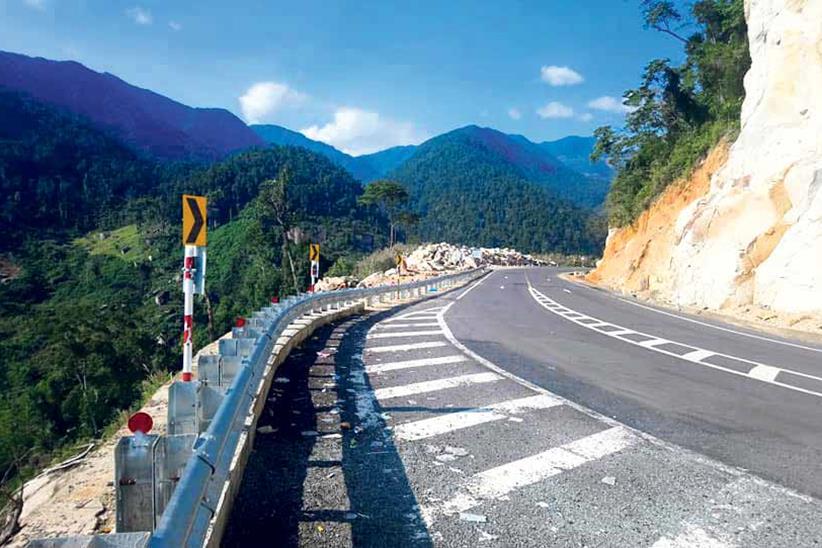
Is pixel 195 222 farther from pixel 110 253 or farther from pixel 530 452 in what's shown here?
pixel 110 253

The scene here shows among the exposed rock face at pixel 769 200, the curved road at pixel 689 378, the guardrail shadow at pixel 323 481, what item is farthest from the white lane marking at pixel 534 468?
the exposed rock face at pixel 769 200

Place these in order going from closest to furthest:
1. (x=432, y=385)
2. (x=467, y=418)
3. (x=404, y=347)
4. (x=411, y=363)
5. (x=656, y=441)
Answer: (x=656, y=441)
(x=467, y=418)
(x=432, y=385)
(x=411, y=363)
(x=404, y=347)

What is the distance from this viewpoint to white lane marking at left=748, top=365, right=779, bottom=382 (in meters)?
8.68

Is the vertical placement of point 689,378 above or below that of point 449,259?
below

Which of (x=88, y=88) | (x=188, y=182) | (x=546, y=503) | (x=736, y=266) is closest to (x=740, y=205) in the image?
(x=736, y=266)

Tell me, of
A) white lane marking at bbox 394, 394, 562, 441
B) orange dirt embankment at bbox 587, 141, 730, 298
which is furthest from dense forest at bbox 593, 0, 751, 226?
white lane marking at bbox 394, 394, 562, 441

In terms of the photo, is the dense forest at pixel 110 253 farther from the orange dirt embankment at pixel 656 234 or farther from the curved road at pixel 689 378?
the orange dirt embankment at pixel 656 234

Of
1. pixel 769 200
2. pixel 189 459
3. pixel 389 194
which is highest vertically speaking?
pixel 389 194

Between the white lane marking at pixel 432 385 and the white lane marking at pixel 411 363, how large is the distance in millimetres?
1026

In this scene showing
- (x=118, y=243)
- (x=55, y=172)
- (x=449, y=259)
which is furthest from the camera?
(x=55, y=172)

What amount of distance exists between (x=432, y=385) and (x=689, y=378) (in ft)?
13.6

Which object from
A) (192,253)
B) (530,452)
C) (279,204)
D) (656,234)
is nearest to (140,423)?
(530,452)

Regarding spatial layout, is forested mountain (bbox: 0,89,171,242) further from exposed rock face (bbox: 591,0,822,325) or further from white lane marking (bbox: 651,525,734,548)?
white lane marking (bbox: 651,525,734,548)

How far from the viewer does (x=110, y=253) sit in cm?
9962
